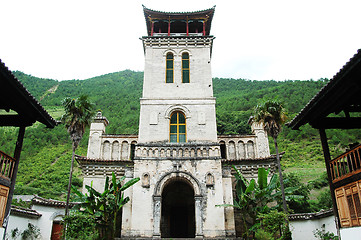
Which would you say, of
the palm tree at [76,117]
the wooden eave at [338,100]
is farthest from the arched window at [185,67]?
the wooden eave at [338,100]

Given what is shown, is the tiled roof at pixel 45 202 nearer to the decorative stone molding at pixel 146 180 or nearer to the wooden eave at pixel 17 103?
the decorative stone molding at pixel 146 180

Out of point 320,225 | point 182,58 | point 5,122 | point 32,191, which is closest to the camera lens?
point 5,122

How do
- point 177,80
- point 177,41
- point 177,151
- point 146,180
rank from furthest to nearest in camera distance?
point 177,41 → point 177,80 → point 177,151 → point 146,180

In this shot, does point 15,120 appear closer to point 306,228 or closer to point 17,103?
point 17,103

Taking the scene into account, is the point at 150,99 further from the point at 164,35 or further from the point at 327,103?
the point at 327,103

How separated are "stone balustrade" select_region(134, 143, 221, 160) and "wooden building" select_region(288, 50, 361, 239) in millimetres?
8370

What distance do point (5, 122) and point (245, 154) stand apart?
18.3 metres

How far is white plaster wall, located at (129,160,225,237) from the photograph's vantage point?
19.3 meters

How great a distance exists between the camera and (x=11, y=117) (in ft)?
42.8

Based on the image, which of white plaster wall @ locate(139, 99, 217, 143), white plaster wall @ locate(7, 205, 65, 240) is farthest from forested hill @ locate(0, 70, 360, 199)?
white plaster wall @ locate(139, 99, 217, 143)

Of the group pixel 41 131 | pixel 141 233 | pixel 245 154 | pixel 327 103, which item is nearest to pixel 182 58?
pixel 245 154

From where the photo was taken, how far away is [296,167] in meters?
43.0

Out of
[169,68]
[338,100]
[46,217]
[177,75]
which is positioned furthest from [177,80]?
[338,100]

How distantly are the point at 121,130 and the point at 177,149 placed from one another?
3113cm
